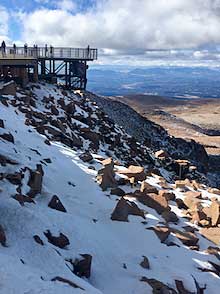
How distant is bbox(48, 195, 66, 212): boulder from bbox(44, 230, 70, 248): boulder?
6.22 ft

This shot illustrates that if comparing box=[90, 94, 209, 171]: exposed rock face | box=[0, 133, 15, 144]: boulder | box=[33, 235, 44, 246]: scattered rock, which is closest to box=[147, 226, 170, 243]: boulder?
box=[33, 235, 44, 246]: scattered rock

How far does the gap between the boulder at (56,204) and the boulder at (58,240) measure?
1.90 m

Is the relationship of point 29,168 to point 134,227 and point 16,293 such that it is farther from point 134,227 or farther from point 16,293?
point 16,293

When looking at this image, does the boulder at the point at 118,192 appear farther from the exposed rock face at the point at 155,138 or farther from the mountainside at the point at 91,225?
the exposed rock face at the point at 155,138

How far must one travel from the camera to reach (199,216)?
590 inches

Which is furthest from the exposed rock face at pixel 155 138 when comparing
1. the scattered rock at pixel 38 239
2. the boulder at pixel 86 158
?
the scattered rock at pixel 38 239

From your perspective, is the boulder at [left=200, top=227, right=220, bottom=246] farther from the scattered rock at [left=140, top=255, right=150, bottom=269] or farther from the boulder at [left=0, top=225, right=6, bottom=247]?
the boulder at [left=0, top=225, right=6, bottom=247]

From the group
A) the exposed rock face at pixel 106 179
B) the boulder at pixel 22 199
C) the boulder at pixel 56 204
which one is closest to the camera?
the boulder at pixel 22 199

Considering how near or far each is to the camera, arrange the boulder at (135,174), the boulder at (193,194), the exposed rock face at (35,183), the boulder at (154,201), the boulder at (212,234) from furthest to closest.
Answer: the boulder at (135,174) → the boulder at (193,194) → the boulder at (154,201) → the boulder at (212,234) → the exposed rock face at (35,183)

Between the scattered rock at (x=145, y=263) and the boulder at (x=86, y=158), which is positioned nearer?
the scattered rock at (x=145, y=263)

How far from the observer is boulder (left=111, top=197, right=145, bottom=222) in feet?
43.7

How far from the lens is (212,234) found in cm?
1395

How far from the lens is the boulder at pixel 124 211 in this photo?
1330 centimetres

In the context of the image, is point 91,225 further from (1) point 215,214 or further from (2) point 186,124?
(2) point 186,124
